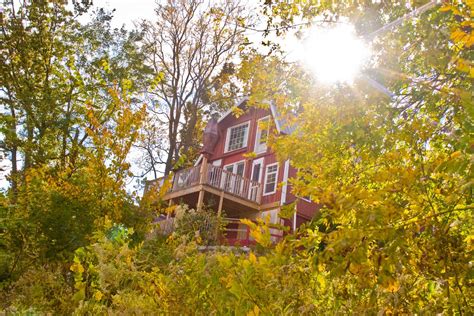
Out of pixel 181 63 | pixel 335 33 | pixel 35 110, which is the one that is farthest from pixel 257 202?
pixel 335 33

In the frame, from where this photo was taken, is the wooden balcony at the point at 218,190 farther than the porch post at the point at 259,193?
No

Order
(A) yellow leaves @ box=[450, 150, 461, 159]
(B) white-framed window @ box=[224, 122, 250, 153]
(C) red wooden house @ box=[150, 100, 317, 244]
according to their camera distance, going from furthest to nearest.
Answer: (B) white-framed window @ box=[224, 122, 250, 153] < (C) red wooden house @ box=[150, 100, 317, 244] < (A) yellow leaves @ box=[450, 150, 461, 159]

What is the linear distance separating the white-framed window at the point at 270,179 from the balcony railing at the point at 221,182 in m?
0.39

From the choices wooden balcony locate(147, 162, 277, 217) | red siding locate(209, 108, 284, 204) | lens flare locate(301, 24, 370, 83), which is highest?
red siding locate(209, 108, 284, 204)

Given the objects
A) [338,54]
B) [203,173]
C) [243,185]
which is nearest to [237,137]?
[243,185]

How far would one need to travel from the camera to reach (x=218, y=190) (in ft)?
80.9

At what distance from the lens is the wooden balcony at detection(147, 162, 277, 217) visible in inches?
971

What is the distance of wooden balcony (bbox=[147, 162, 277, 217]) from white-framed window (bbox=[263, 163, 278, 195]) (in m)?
0.35

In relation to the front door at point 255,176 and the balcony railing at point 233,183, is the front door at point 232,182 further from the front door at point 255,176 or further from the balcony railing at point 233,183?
the front door at point 255,176

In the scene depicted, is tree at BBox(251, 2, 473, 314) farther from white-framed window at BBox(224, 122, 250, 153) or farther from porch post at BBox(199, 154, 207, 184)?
white-framed window at BBox(224, 122, 250, 153)

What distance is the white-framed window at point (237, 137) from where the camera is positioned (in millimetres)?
29531

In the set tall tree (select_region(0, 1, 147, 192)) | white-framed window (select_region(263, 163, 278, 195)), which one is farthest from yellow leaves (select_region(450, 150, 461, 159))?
white-framed window (select_region(263, 163, 278, 195))

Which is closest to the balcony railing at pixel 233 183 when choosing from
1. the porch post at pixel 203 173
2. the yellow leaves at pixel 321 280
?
the porch post at pixel 203 173

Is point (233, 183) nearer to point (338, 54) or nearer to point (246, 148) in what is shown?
point (246, 148)
